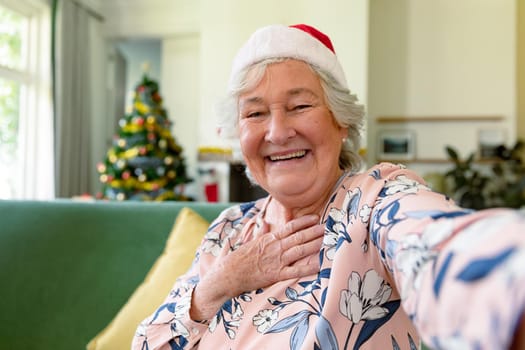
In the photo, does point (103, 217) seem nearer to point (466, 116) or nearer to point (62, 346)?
point (62, 346)

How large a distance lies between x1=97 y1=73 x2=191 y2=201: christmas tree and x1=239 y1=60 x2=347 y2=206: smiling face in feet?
11.8

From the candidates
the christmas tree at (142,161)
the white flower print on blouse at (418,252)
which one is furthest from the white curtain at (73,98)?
the white flower print on blouse at (418,252)

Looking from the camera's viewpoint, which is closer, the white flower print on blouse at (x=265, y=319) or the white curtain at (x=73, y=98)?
the white flower print on blouse at (x=265, y=319)

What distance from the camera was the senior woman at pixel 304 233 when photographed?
678 millimetres

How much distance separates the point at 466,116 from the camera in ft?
15.9

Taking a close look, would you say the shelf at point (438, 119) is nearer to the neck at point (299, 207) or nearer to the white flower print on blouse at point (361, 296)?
the neck at point (299, 207)

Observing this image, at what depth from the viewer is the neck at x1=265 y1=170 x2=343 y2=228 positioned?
3.14ft

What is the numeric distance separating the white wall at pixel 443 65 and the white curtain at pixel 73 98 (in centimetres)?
339

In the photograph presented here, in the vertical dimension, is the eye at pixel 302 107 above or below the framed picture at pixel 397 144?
below

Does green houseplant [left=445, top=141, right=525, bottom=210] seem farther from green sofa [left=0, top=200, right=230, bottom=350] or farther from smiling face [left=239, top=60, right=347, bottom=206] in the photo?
smiling face [left=239, top=60, right=347, bottom=206]

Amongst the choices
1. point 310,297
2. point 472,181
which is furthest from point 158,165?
point 310,297

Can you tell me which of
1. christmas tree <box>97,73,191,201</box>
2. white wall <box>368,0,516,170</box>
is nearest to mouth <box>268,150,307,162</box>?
christmas tree <box>97,73,191,201</box>

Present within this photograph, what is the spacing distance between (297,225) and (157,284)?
0.62m

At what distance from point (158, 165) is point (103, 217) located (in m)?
2.95
